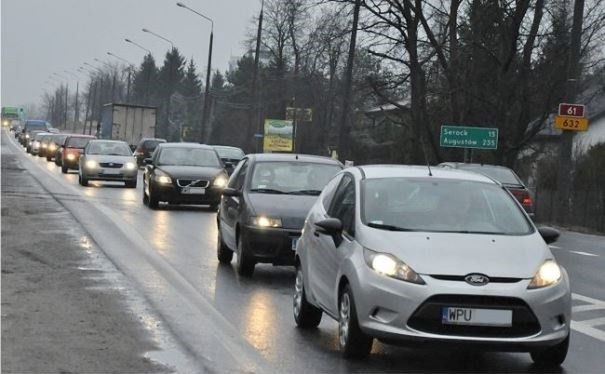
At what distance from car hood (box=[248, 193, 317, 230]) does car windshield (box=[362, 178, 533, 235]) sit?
3925 mm

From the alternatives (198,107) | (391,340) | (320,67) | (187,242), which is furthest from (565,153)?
(198,107)

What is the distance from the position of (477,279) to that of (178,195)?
18101 millimetres

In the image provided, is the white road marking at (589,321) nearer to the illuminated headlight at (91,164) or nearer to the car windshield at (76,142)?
the illuminated headlight at (91,164)

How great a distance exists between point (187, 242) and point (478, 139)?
18775mm

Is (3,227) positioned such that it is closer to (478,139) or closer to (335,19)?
(478,139)

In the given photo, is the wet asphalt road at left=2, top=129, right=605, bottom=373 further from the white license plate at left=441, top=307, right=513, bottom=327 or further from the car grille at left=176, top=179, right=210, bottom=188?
the car grille at left=176, top=179, right=210, bottom=188

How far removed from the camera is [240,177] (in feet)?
47.4

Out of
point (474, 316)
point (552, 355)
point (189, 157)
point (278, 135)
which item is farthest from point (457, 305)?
point (278, 135)

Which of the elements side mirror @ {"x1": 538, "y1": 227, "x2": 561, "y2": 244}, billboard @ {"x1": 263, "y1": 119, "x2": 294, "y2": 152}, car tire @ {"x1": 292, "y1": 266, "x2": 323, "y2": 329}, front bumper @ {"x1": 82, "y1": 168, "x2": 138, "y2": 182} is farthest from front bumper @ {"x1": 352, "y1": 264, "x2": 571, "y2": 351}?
billboard @ {"x1": 263, "y1": 119, "x2": 294, "y2": 152}

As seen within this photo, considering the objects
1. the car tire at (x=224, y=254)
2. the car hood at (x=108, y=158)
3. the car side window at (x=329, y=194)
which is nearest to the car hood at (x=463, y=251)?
the car side window at (x=329, y=194)

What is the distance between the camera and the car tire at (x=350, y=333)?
7602 millimetres

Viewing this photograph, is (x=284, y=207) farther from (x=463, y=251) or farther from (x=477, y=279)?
(x=477, y=279)

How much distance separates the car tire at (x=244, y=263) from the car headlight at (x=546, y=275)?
5.58m

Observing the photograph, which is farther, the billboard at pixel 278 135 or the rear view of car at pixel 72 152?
the billboard at pixel 278 135
